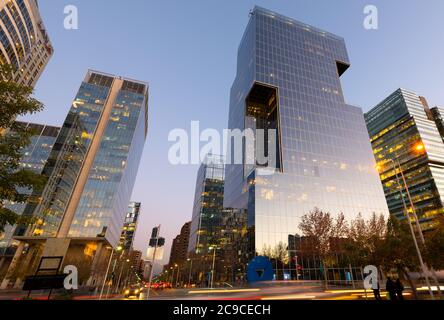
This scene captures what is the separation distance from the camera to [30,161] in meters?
110

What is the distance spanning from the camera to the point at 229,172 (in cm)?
8588

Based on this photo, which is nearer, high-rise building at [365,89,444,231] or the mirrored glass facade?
the mirrored glass facade

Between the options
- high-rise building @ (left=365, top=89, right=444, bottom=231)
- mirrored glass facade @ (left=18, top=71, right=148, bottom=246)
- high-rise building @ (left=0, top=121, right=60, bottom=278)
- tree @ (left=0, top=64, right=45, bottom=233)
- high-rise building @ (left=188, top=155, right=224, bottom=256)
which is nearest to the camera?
tree @ (left=0, top=64, right=45, bottom=233)

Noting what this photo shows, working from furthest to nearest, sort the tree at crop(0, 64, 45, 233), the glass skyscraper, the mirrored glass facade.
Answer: the glass skyscraper < the mirrored glass facade < the tree at crop(0, 64, 45, 233)

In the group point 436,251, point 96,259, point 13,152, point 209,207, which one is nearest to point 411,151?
point 209,207

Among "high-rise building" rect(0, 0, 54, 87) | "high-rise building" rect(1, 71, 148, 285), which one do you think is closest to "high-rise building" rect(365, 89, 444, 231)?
"high-rise building" rect(1, 71, 148, 285)

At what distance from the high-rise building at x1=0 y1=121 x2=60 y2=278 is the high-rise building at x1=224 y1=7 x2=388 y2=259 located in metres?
81.1

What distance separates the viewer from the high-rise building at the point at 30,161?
273 ft

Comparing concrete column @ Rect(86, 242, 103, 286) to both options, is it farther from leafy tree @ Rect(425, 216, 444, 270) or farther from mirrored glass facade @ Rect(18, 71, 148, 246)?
leafy tree @ Rect(425, 216, 444, 270)

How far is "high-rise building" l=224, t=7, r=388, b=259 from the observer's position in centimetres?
6212

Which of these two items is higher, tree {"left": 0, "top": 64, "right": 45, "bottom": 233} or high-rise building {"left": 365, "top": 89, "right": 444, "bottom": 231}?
high-rise building {"left": 365, "top": 89, "right": 444, "bottom": 231}

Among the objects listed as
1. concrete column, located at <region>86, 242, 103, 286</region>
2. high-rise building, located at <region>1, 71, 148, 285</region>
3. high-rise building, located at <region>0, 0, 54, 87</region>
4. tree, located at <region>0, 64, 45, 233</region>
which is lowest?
concrete column, located at <region>86, 242, 103, 286</region>
